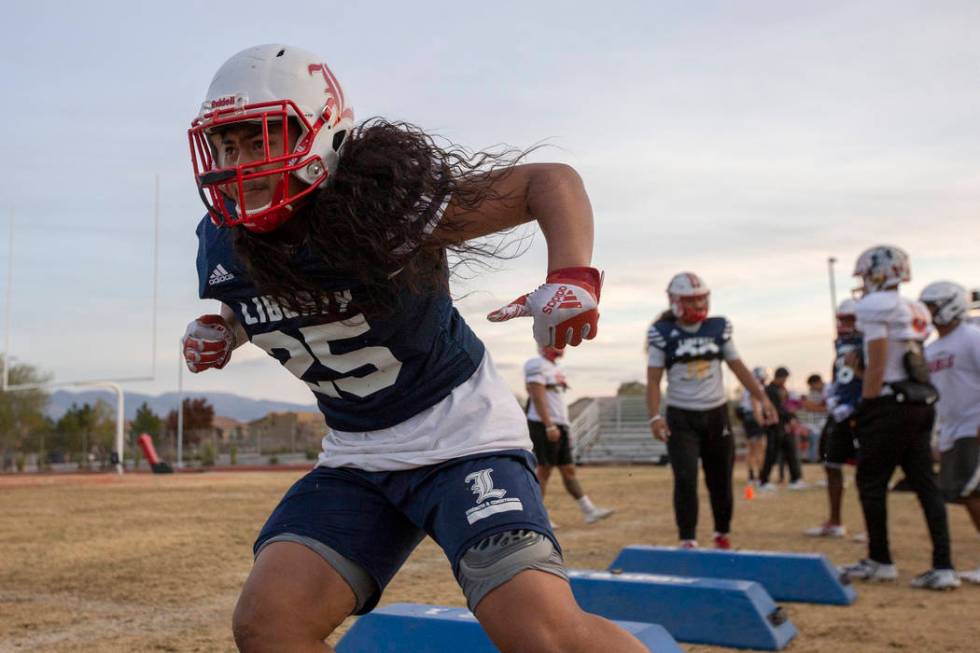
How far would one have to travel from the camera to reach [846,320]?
9133 mm

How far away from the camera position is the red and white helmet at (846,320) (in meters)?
9.07

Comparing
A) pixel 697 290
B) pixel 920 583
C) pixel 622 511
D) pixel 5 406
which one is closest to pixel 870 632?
pixel 920 583

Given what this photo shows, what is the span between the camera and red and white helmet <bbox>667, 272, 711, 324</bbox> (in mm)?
7676

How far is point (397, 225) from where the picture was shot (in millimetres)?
2619

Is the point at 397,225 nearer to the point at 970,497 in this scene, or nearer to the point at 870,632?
the point at 870,632

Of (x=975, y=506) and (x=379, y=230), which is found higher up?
(x=379, y=230)

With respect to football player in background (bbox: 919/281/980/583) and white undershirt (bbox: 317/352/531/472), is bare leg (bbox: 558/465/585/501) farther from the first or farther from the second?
white undershirt (bbox: 317/352/531/472)

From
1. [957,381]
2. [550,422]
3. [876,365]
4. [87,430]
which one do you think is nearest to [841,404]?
[957,381]

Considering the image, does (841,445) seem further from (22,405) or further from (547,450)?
(22,405)

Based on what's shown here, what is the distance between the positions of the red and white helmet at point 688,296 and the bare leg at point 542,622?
5.48m

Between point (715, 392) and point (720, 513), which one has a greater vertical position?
point (715, 392)

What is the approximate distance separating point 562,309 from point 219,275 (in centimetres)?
125

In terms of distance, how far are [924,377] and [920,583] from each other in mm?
1431

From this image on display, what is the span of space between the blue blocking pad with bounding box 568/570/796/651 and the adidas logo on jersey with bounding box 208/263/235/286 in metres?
3.29
